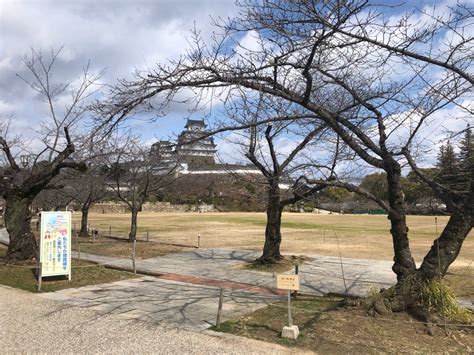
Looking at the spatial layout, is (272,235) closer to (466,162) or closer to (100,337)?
(466,162)

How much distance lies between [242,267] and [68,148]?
7.23m

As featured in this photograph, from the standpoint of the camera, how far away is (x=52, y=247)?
12844 millimetres

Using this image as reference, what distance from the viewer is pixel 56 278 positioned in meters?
12.8

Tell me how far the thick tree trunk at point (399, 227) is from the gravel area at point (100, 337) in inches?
109

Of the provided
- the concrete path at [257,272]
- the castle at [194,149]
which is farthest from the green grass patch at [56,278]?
the castle at [194,149]

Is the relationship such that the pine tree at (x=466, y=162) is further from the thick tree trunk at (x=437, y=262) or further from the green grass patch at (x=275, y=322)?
the green grass patch at (x=275, y=322)

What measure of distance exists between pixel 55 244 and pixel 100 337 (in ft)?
21.6

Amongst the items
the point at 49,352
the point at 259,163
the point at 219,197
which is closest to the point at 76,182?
the point at 259,163

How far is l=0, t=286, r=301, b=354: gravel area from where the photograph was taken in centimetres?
657

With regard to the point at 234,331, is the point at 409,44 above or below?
above

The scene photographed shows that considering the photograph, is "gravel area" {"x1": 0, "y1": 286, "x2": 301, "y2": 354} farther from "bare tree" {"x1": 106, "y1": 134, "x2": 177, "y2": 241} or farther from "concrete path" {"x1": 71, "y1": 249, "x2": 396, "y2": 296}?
"bare tree" {"x1": 106, "y1": 134, "x2": 177, "y2": 241}

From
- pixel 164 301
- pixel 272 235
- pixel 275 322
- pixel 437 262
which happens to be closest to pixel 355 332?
pixel 275 322

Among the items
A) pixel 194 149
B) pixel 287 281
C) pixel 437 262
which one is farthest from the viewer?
pixel 194 149

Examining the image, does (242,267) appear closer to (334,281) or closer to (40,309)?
(334,281)
